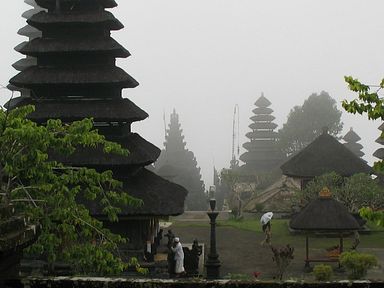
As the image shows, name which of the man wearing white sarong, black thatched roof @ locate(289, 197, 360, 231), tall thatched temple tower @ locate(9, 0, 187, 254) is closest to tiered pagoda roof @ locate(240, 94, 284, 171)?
black thatched roof @ locate(289, 197, 360, 231)

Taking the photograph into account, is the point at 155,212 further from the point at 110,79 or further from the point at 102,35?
the point at 102,35

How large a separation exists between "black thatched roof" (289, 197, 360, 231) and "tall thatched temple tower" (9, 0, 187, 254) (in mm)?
5791

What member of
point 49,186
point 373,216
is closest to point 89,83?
point 49,186

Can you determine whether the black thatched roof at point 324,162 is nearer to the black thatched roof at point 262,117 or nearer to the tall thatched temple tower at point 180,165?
the tall thatched temple tower at point 180,165

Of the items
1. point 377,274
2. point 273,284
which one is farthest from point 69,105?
point 273,284

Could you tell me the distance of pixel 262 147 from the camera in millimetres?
77188

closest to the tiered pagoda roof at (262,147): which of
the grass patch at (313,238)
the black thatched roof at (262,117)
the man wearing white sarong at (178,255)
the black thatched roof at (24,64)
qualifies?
the black thatched roof at (262,117)

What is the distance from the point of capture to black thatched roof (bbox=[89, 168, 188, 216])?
66.4ft

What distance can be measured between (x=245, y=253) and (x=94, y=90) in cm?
1142

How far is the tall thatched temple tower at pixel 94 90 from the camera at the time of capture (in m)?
21.5

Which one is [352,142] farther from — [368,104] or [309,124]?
[368,104]

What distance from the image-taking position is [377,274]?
22250mm

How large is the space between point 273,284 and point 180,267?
14.5 meters

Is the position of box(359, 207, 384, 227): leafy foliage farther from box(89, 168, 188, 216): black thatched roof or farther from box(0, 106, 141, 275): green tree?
box(89, 168, 188, 216): black thatched roof
